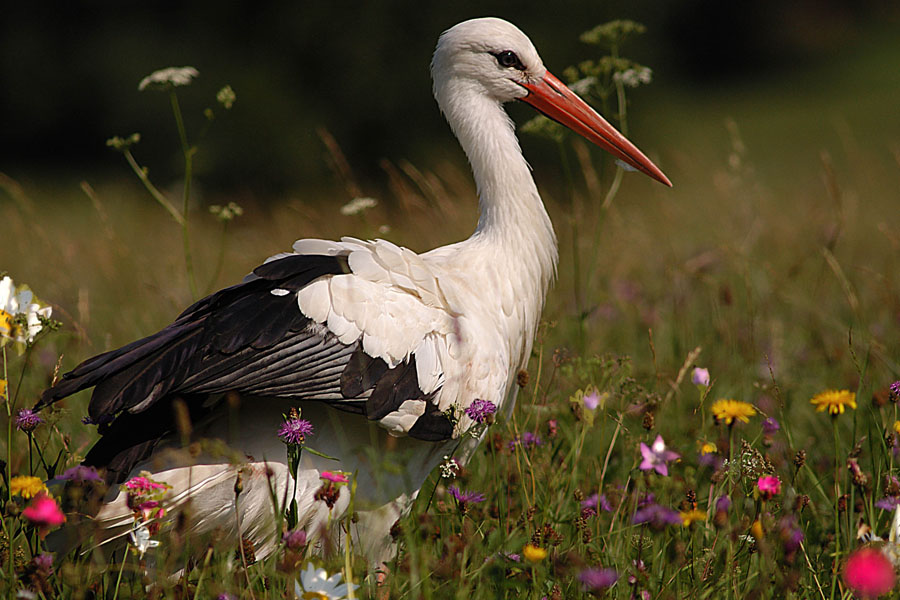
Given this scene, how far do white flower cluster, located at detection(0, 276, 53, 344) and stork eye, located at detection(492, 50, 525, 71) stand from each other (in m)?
1.73

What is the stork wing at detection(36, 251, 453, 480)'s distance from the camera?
94.5 inches

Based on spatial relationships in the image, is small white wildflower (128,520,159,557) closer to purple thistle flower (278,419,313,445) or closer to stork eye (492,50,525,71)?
purple thistle flower (278,419,313,445)

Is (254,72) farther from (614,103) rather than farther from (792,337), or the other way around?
(792,337)

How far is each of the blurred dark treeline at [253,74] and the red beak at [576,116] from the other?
7145mm

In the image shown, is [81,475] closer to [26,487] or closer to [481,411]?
[26,487]

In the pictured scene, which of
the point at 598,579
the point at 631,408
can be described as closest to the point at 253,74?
the point at 631,408

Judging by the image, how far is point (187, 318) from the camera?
2.66 m

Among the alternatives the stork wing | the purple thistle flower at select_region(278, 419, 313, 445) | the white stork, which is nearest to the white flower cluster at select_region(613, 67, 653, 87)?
the white stork

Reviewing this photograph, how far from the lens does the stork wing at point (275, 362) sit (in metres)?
2.40

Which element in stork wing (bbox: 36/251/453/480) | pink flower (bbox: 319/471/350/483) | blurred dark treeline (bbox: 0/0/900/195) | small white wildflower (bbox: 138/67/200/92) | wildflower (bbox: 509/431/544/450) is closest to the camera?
pink flower (bbox: 319/471/350/483)

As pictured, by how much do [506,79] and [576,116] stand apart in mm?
282

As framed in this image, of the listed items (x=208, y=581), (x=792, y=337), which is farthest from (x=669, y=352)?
(x=208, y=581)

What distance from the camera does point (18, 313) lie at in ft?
7.41

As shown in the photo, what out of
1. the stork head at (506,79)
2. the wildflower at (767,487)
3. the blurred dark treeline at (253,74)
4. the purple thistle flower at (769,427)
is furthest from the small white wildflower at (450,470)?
the blurred dark treeline at (253,74)
